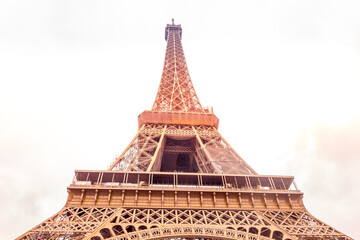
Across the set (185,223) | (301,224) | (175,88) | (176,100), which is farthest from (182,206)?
(175,88)

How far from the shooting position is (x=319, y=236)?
10992 millimetres

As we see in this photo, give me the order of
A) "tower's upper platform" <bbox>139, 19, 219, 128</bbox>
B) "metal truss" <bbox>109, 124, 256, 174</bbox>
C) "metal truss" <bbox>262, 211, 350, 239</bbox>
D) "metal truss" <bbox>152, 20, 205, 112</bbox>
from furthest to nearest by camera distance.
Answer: "metal truss" <bbox>152, 20, 205, 112</bbox>
"tower's upper platform" <bbox>139, 19, 219, 128</bbox>
"metal truss" <bbox>109, 124, 256, 174</bbox>
"metal truss" <bbox>262, 211, 350, 239</bbox>

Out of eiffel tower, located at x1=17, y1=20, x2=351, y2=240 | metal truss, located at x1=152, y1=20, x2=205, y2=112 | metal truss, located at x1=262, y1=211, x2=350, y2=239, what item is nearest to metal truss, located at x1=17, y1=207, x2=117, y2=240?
eiffel tower, located at x1=17, y1=20, x2=351, y2=240

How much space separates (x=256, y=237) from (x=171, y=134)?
1167 cm

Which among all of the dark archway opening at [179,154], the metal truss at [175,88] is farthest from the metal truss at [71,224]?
the metal truss at [175,88]

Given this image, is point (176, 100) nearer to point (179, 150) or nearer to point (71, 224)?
point (179, 150)

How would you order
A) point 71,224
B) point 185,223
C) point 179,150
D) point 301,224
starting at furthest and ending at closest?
point 179,150
point 301,224
point 185,223
point 71,224

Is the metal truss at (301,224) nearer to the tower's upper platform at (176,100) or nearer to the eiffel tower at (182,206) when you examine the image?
the eiffel tower at (182,206)

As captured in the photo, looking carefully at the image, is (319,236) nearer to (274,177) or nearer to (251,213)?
(251,213)

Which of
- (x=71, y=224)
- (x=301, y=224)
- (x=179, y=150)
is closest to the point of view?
(x=71, y=224)

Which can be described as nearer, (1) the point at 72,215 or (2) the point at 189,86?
(1) the point at 72,215

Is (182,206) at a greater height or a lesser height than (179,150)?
lesser

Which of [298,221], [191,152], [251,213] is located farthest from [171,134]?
[298,221]

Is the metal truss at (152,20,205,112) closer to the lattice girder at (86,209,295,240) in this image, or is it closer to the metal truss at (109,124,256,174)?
the metal truss at (109,124,256,174)
